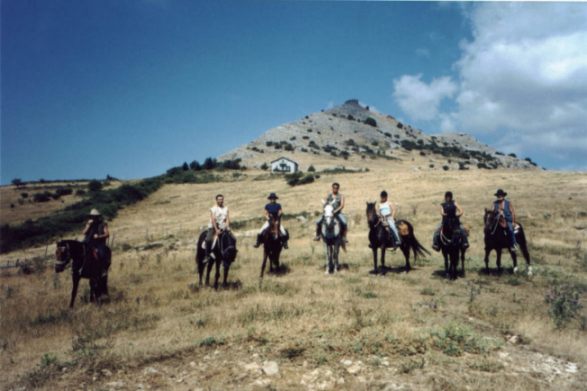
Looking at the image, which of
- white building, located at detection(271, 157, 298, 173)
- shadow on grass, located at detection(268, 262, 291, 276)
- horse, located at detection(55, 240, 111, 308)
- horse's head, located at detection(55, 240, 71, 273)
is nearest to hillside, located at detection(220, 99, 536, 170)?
white building, located at detection(271, 157, 298, 173)

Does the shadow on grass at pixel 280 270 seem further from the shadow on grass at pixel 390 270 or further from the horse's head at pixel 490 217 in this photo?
the horse's head at pixel 490 217

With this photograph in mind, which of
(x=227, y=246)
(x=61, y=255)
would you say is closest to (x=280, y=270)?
(x=227, y=246)

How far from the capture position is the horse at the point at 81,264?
32.1ft

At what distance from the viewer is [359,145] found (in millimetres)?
106375

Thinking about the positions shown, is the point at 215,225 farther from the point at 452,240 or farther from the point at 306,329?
the point at 452,240

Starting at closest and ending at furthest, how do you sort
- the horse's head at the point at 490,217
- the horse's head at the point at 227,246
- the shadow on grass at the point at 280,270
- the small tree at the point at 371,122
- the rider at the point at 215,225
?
the horse's head at the point at 227,246 → the rider at the point at 215,225 → the horse's head at the point at 490,217 → the shadow on grass at the point at 280,270 → the small tree at the point at 371,122

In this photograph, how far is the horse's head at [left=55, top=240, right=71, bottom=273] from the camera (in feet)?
31.8

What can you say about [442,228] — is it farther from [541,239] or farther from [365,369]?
[541,239]

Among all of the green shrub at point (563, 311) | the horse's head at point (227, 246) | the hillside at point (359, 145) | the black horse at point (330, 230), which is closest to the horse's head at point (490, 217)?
the green shrub at point (563, 311)

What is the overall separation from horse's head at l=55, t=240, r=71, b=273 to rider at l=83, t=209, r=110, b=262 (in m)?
0.49

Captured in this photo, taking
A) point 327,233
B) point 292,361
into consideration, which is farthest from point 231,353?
point 327,233

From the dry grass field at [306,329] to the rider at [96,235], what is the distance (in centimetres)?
140

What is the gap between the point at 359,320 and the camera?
7.61 meters

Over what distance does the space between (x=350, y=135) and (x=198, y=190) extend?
70.2 m
